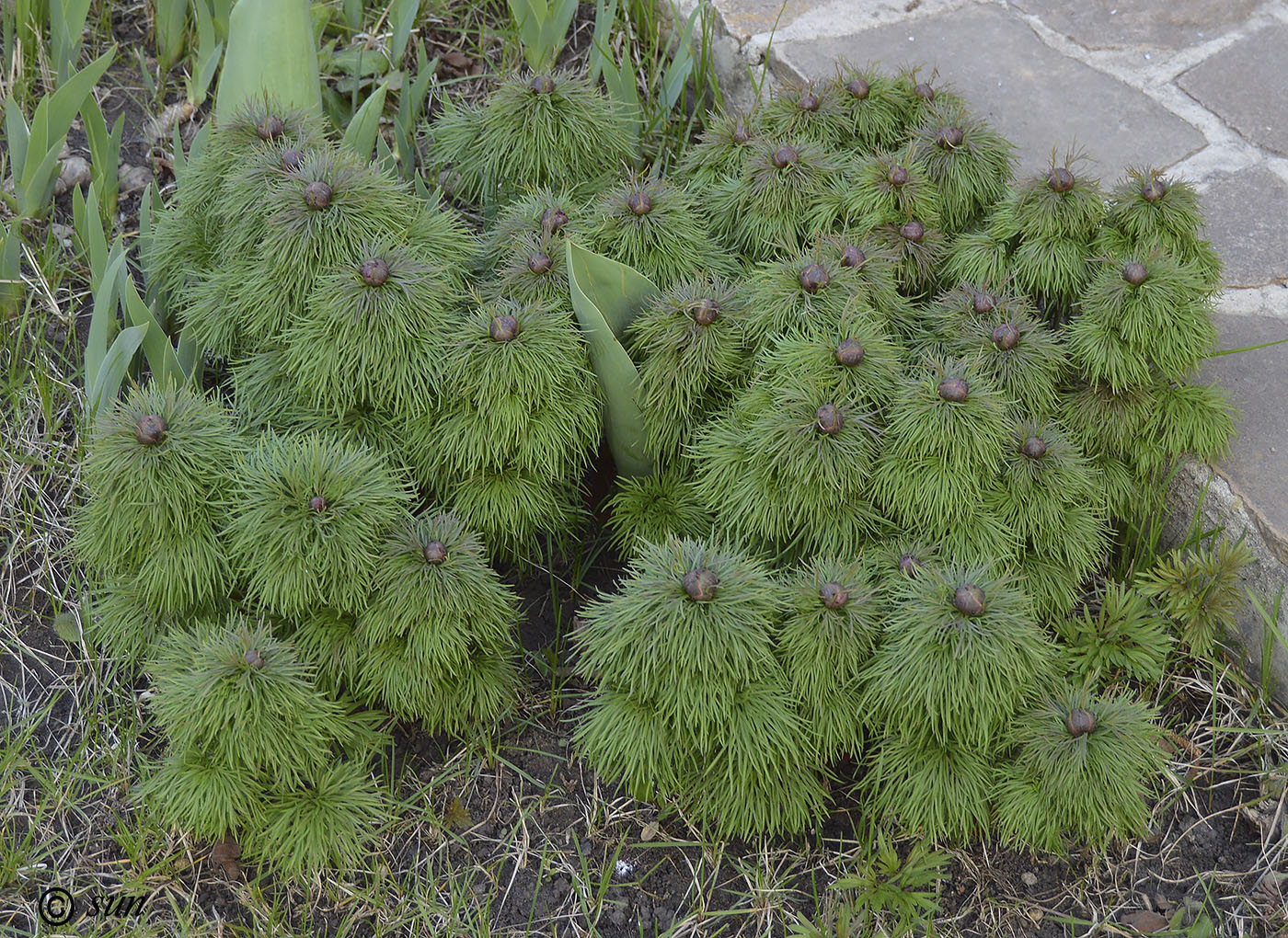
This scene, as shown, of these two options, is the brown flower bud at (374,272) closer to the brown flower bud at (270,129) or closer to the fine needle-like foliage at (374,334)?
the fine needle-like foliage at (374,334)

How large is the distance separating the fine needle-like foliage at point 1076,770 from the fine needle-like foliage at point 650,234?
2.69ft

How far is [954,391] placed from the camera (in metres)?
1.51

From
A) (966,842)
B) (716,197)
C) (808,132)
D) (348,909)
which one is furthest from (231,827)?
(808,132)

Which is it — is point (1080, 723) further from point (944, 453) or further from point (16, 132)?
point (16, 132)

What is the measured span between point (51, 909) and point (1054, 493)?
1.55m

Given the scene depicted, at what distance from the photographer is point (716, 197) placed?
1921 mm

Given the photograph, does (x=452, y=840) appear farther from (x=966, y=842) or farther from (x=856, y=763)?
(x=966, y=842)

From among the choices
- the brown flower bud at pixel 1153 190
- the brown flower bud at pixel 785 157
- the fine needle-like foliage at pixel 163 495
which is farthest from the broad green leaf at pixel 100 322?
the brown flower bud at pixel 1153 190

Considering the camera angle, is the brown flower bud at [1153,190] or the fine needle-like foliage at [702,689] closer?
the fine needle-like foliage at [702,689]

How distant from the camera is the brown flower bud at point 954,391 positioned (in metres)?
1.51

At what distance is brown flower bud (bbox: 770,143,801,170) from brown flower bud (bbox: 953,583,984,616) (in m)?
0.77

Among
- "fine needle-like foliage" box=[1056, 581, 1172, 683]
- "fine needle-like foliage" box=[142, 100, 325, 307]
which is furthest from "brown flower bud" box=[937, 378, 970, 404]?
"fine needle-like foliage" box=[142, 100, 325, 307]

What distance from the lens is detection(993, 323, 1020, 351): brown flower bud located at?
1.64m

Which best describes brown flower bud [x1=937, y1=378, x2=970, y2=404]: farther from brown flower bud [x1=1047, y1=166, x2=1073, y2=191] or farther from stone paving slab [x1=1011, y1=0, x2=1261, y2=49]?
stone paving slab [x1=1011, y1=0, x2=1261, y2=49]
